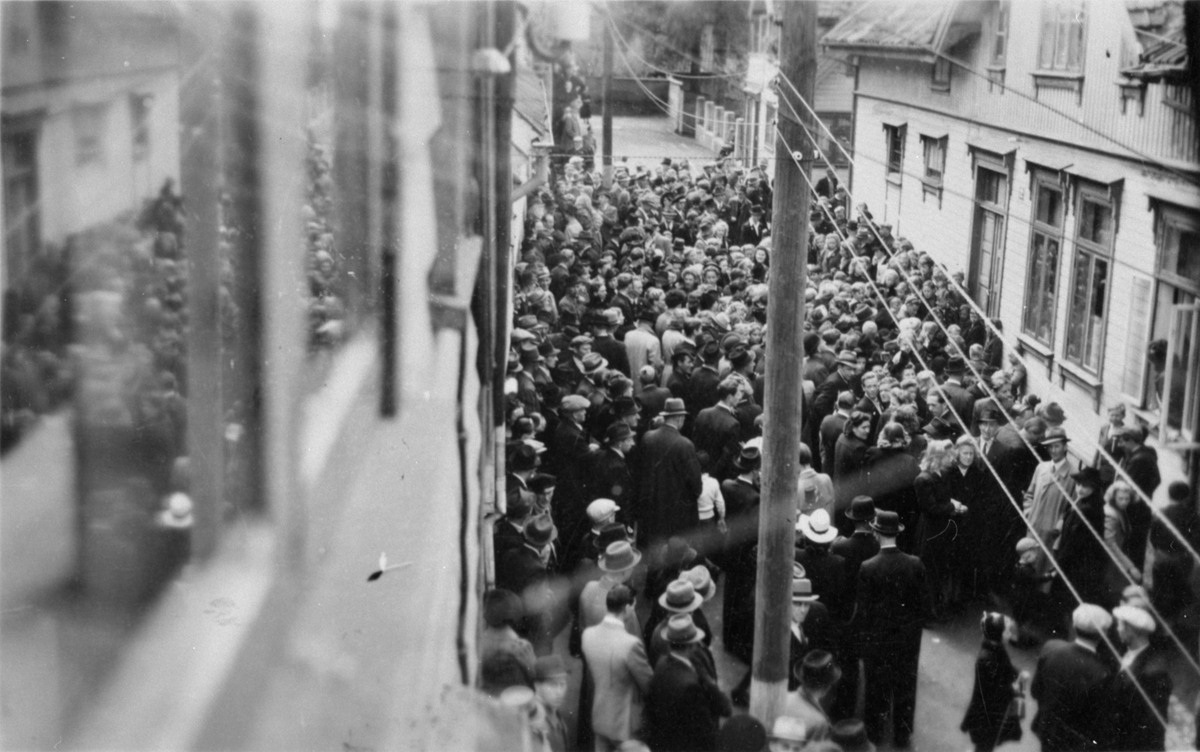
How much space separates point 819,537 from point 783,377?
1101mm

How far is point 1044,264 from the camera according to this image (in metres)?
11.7

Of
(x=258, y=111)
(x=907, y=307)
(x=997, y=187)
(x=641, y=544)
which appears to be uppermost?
(x=258, y=111)

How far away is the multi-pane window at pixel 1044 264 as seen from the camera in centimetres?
1141

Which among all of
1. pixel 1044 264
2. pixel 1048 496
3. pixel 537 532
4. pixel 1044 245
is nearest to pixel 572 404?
pixel 537 532

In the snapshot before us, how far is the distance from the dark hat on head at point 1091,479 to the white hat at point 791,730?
318 cm

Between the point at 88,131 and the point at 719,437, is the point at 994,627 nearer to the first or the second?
the point at 719,437

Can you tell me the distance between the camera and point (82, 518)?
88.8 inches

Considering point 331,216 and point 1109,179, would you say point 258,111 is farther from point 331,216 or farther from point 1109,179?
point 1109,179

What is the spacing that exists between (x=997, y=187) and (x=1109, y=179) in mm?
3299

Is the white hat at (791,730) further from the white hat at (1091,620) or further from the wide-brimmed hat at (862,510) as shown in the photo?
the wide-brimmed hat at (862,510)

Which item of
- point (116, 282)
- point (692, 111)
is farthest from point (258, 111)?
point (692, 111)

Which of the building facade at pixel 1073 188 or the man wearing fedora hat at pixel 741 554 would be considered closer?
the man wearing fedora hat at pixel 741 554

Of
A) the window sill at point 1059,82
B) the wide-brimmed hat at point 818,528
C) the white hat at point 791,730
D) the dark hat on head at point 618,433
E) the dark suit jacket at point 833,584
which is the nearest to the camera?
the white hat at point 791,730

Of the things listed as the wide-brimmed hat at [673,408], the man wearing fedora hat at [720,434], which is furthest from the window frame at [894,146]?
the wide-brimmed hat at [673,408]
